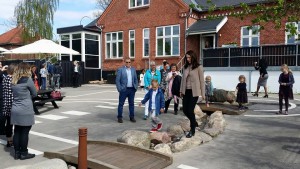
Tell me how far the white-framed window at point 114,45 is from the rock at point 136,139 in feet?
68.5

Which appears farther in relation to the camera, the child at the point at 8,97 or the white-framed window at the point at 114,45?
the white-framed window at the point at 114,45

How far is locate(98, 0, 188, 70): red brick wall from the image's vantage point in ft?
76.6

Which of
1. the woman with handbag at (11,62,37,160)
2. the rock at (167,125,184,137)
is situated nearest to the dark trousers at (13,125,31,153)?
the woman with handbag at (11,62,37,160)

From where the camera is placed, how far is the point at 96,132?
316 inches

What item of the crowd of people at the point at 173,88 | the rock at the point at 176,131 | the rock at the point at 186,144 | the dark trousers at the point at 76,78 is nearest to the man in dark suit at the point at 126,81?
the crowd of people at the point at 173,88

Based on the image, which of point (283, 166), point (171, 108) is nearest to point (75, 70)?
point (171, 108)

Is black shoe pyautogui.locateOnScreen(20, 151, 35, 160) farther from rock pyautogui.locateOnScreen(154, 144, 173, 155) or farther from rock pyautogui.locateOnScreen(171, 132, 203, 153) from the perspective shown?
rock pyautogui.locateOnScreen(171, 132, 203, 153)

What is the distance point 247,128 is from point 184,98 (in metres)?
2.41

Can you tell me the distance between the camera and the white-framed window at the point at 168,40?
76.9ft

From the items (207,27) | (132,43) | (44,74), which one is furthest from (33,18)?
(207,27)

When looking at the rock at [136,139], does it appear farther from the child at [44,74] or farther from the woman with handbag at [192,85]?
the child at [44,74]

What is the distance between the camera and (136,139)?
6.38 meters

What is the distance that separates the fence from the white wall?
54 cm

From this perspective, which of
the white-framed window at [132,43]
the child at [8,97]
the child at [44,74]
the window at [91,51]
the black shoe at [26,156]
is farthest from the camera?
the window at [91,51]
